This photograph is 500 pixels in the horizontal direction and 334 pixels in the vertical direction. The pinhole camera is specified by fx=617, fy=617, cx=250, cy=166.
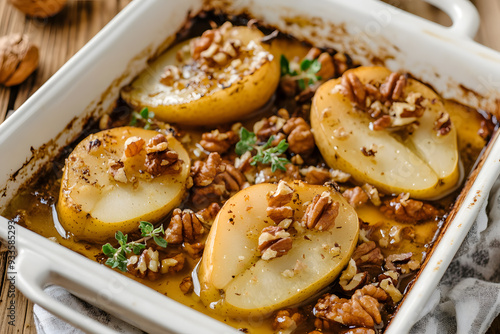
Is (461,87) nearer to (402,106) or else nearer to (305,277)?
(402,106)

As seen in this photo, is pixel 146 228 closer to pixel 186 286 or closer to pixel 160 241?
pixel 160 241

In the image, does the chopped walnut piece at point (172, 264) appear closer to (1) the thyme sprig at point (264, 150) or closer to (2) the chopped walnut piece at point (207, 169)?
(2) the chopped walnut piece at point (207, 169)

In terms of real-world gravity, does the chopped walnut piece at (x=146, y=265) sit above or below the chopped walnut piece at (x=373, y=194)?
below

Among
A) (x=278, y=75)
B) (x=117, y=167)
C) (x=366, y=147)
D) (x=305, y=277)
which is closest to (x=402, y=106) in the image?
(x=366, y=147)

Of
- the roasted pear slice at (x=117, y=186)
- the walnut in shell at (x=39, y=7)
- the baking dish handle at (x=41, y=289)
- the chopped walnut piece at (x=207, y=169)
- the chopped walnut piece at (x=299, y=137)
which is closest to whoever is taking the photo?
the baking dish handle at (x=41, y=289)

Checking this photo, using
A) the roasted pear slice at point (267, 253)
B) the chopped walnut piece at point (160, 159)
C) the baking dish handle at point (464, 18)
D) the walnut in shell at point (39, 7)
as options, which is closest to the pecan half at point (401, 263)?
the roasted pear slice at point (267, 253)

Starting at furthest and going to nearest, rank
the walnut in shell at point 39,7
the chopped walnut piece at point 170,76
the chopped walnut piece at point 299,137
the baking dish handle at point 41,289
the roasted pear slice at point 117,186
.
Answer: the walnut in shell at point 39,7
the chopped walnut piece at point 170,76
the chopped walnut piece at point 299,137
the roasted pear slice at point 117,186
the baking dish handle at point 41,289

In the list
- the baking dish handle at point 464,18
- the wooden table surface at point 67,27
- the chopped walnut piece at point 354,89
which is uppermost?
the baking dish handle at point 464,18

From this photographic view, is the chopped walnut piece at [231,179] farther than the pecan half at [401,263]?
Yes
